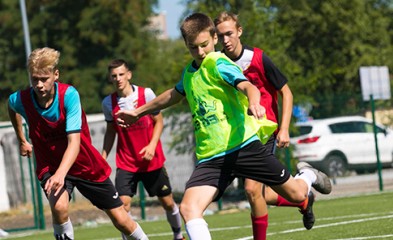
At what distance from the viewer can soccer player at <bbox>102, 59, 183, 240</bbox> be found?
1122 centimetres

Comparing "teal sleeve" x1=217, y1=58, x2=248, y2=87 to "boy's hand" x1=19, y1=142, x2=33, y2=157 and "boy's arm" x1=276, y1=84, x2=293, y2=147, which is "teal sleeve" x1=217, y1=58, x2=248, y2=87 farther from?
"boy's hand" x1=19, y1=142, x2=33, y2=157

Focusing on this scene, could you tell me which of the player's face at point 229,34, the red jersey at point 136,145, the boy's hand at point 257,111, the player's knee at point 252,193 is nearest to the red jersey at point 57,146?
the player's knee at point 252,193

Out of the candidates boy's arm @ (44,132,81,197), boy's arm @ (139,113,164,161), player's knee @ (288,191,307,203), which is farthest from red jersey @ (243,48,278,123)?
boy's arm @ (139,113,164,161)

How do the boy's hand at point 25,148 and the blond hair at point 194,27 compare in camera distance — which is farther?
the boy's hand at point 25,148

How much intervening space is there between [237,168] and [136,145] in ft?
13.2

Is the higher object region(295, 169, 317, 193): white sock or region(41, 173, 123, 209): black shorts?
region(41, 173, 123, 209): black shorts

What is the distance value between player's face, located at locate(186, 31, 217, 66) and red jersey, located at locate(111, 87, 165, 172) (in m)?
3.86

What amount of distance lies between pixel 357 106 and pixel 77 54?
34.2 m

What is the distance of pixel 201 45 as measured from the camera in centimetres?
749

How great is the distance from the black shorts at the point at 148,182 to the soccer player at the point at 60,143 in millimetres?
2476

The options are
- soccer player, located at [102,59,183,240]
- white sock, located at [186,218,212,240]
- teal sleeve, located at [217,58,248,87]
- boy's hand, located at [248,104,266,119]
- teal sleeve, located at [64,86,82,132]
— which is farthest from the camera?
soccer player, located at [102,59,183,240]

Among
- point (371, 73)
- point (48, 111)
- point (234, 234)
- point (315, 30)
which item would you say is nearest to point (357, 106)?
point (371, 73)

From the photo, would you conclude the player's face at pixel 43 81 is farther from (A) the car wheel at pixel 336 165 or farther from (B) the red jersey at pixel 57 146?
(A) the car wheel at pixel 336 165

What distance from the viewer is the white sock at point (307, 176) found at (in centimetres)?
906
